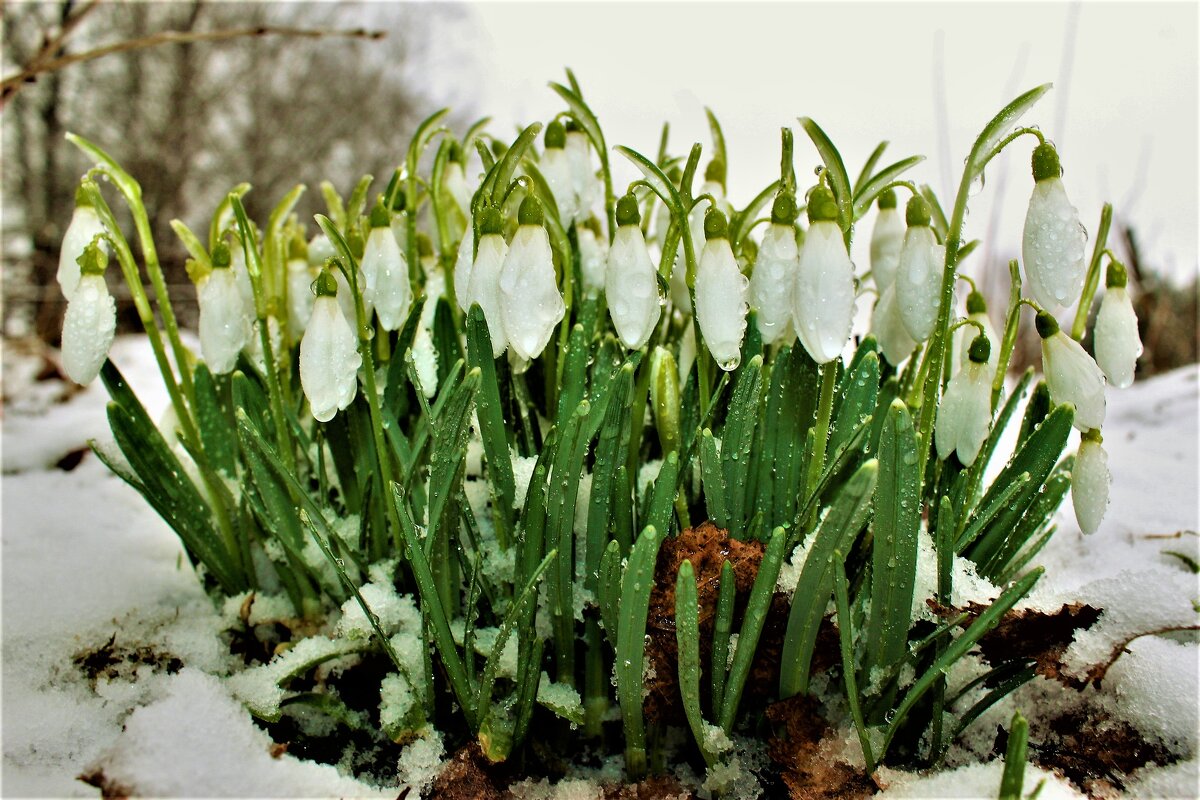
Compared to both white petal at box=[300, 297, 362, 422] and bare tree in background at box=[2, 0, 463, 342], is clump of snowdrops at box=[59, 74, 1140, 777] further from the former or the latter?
bare tree in background at box=[2, 0, 463, 342]

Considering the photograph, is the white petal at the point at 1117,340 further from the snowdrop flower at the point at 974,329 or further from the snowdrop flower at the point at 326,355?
the snowdrop flower at the point at 326,355

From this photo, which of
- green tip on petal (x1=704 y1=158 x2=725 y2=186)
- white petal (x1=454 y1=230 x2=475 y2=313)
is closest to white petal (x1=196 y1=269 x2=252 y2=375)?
white petal (x1=454 y1=230 x2=475 y2=313)

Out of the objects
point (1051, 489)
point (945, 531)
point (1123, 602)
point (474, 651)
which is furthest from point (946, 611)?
point (474, 651)

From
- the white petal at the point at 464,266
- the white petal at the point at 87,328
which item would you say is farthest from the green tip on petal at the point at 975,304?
the white petal at the point at 87,328

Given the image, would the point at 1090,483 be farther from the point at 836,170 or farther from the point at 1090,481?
the point at 836,170

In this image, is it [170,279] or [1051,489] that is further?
[170,279]

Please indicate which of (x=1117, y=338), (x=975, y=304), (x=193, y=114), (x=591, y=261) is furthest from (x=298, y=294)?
(x=193, y=114)

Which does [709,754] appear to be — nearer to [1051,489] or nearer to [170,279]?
[1051,489]
